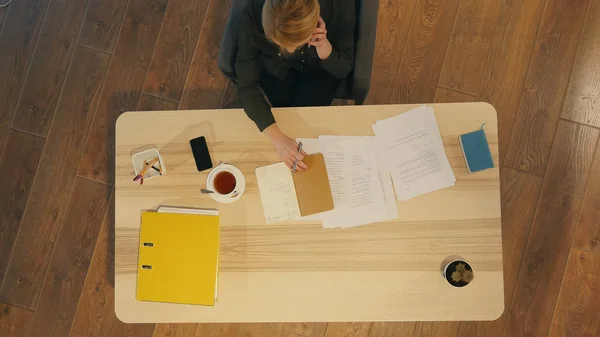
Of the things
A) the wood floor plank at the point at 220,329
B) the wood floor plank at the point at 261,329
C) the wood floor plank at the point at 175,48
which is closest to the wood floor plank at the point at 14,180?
the wood floor plank at the point at 175,48

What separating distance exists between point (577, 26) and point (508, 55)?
1.20 feet

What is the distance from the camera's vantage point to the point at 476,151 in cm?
123

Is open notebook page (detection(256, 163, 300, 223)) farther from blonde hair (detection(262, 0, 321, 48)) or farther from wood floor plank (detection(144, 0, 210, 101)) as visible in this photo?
wood floor plank (detection(144, 0, 210, 101))

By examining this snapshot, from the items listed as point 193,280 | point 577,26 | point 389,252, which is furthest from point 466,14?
point 193,280

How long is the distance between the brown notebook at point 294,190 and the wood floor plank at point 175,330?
0.99m

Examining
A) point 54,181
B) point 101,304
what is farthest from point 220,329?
point 54,181

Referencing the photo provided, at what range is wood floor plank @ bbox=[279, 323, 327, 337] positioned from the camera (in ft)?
6.24

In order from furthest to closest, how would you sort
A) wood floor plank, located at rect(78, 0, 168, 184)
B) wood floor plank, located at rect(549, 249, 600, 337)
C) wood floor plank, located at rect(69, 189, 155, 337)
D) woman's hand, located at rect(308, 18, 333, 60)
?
wood floor plank, located at rect(78, 0, 168, 184) < wood floor plank, located at rect(69, 189, 155, 337) < wood floor plank, located at rect(549, 249, 600, 337) < woman's hand, located at rect(308, 18, 333, 60)

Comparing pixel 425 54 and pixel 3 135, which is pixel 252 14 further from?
pixel 3 135

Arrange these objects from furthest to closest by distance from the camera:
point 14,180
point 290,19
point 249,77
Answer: point 14,180, point 249,77, point 290,19

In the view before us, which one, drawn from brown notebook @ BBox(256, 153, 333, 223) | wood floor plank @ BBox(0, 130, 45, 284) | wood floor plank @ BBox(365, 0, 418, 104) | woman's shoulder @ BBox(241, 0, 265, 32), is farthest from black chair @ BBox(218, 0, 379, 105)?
wood floor plank @ BBox(0, 130, 45, 284)

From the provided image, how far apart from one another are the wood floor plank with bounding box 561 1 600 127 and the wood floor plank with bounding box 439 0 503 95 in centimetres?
43

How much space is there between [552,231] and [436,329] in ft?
2.31

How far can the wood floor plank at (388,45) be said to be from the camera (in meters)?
2.05
